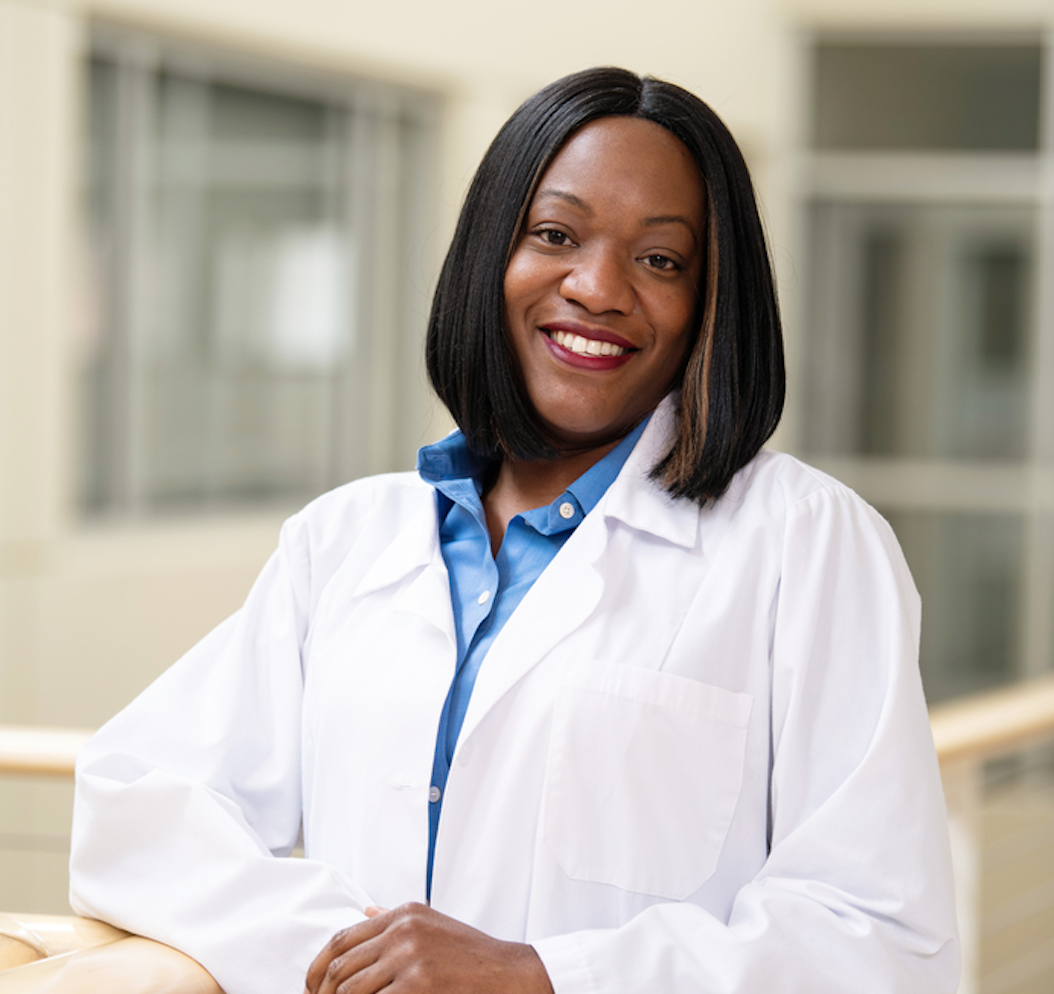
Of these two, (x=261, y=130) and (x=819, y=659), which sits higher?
(x=261, y=130)

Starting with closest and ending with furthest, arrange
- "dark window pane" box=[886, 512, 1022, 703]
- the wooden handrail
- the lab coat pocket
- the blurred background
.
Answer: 1. the lab coat pocket
2. the wooden handrail
3. the blurred background
4. "dark window pane" box=[886, 512, 1022, 703]

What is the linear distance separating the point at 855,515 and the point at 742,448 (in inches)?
5.3

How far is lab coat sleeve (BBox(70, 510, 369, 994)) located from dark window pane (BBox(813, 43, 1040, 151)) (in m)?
5.41

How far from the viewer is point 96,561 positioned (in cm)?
432

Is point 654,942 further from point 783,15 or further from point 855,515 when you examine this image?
point 783,15

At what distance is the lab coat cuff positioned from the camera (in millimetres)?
1146

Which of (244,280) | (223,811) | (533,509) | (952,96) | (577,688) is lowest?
(223,811)

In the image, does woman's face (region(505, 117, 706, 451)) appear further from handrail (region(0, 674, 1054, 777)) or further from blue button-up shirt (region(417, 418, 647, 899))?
handrail (region(0, 674, 1054, 777))

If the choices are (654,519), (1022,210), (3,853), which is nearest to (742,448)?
(654,519)

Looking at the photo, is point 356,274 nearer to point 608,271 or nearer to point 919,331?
point 919,331

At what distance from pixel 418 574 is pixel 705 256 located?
0.45 meters

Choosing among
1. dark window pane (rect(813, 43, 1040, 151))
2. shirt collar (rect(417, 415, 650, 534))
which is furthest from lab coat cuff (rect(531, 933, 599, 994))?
dark window pane (rect(813, 43, 1040, 151))

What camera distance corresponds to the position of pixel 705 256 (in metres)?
1.38

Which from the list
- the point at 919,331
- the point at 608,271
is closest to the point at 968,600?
the point at 919,331
